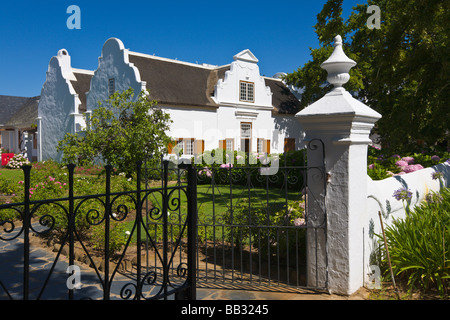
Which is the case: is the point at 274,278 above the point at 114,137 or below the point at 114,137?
below

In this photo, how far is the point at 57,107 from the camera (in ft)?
83.2

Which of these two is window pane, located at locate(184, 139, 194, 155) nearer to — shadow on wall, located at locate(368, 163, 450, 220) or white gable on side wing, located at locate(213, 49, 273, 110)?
white gable on side wing, located at locate(213, 49, 273, 110)

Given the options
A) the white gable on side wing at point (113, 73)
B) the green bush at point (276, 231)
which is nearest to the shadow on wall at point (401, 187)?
the green bush at point (276, 231)

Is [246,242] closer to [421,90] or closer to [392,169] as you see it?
[392,169]

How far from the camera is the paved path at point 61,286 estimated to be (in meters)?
4.73

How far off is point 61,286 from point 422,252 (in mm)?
4857

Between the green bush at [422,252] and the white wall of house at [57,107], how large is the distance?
22.2 meters

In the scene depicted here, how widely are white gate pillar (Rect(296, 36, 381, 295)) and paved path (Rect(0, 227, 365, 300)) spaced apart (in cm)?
33

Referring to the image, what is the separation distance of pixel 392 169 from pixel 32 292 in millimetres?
7490

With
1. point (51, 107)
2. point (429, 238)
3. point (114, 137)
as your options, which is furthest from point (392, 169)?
point (51, 107)

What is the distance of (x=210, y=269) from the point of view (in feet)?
19.6

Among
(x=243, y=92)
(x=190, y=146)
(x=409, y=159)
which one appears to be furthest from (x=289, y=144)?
(x=409, y=159)
